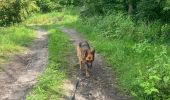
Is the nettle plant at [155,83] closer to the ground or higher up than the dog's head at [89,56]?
closer to the ground

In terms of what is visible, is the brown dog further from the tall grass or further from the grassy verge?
the tall grass

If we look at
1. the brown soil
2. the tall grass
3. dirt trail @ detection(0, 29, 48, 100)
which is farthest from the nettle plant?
dirt trail @ detection(0, 29, 48, 100)

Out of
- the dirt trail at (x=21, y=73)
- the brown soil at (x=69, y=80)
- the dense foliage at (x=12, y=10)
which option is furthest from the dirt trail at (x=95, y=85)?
the dense foliage at (x=12, y=10)

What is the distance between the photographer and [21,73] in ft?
40.4

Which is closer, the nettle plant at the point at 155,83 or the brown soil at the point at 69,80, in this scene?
the nettle plant at the point at 155,83

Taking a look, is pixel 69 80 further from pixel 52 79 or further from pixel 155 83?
pixel 155 83

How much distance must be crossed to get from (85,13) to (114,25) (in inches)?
428

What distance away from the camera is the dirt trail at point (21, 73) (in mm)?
9898

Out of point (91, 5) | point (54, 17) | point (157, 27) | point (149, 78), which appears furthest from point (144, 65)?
point (54, 17)

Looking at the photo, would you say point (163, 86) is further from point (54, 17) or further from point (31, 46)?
point (54, 17)

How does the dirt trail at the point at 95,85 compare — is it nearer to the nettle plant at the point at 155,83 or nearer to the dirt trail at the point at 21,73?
the nettle plant at the point at 155,83

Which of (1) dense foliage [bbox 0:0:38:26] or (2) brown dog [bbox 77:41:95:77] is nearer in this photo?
(2) brown dog [bbox 77:41:95:77]

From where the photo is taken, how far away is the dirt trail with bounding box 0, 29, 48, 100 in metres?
9.90

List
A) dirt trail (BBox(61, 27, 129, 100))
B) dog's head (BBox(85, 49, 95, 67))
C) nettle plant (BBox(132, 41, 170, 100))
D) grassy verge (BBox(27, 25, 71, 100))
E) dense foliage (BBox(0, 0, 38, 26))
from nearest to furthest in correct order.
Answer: nettle plant (BBox(132, 41, 170, 100))
grassy verge (BBox(27, 25, 71, 100))
dirt trail (BBox(61, 27, 129, 100))
dog's head (BBox(85, 49, 95, 67))
dense foliage (BBox(0, 0, 38, 26))
